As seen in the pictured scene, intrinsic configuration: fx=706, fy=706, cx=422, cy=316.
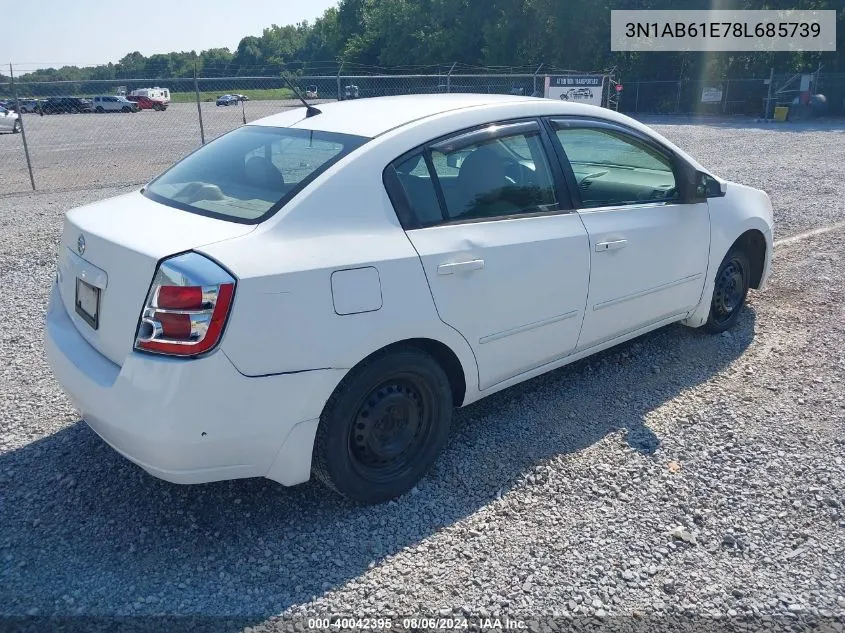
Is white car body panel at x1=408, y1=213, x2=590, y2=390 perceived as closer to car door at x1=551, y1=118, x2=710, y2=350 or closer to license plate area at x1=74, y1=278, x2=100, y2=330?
car door at x1=551, y1=118, x2=710, y2=350

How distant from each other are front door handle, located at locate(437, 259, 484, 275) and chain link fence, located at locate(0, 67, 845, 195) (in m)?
4.61

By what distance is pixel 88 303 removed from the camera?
3082 mm

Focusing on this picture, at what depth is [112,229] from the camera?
10.0 ft

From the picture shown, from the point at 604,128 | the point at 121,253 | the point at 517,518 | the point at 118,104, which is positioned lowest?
the point at 517,518

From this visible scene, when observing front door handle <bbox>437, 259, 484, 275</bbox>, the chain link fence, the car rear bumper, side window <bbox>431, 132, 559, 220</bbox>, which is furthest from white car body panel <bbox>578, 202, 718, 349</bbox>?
the chain link fence

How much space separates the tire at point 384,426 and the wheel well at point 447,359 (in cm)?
4

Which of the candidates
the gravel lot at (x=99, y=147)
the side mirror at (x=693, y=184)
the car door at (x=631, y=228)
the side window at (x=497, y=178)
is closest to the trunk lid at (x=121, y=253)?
the side window at (x=497, y=178)

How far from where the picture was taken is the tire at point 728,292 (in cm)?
497

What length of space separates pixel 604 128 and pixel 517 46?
4374 cm

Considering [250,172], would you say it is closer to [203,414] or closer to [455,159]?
[455,159]

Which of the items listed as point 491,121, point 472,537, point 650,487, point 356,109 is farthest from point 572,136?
point 472,537

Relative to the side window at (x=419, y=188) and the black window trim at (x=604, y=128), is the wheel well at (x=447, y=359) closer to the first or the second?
the side window at (x=419, y=188)

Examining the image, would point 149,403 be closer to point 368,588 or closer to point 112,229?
point 112,229

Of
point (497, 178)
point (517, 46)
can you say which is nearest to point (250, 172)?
point (497, 178)
